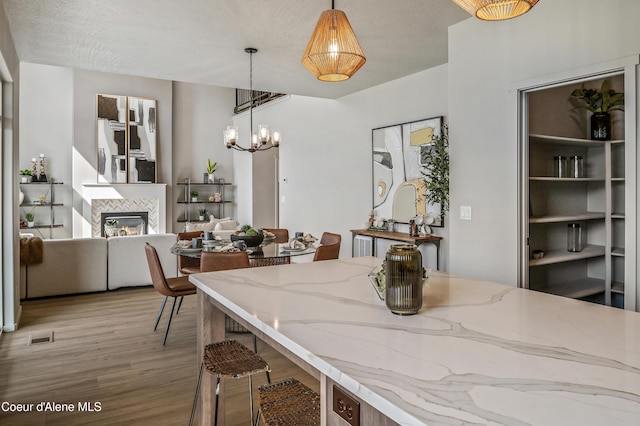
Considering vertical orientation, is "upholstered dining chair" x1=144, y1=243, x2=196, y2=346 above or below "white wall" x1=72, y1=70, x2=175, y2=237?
below

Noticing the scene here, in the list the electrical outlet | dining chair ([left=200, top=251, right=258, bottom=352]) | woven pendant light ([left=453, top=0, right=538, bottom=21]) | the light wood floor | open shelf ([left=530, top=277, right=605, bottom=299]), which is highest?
woven pendant light ([left=453, top=0, right=538, bottom=21])

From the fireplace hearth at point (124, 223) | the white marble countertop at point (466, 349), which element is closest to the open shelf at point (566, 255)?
the white marble countertop at point (466, 349)

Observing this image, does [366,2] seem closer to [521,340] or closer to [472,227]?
[472,227]

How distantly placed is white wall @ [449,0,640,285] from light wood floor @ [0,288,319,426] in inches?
65.7

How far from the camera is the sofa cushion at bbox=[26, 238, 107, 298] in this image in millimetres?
5293

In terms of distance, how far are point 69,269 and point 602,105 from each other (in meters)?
5.87

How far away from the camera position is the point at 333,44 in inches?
81.9

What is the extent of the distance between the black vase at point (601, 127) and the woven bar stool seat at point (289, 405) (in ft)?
11.2

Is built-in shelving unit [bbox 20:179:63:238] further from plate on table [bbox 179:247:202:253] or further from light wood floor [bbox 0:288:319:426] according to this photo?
plate on table [bbox 179:247:202:253]

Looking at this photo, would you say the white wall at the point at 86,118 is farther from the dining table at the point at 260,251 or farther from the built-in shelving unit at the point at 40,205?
the dining table at the point at 260,251

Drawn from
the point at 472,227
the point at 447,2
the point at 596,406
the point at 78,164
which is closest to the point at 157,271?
the point at 472,227

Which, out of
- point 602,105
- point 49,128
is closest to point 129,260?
point 49,128

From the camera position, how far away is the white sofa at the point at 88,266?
17.4 ft

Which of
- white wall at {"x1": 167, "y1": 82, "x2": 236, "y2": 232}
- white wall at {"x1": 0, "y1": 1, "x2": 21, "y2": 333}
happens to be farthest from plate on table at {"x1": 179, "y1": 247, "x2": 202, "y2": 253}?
white wall at {"x1": 167, "y1": 82, "x2": 236, "y2": 232}
